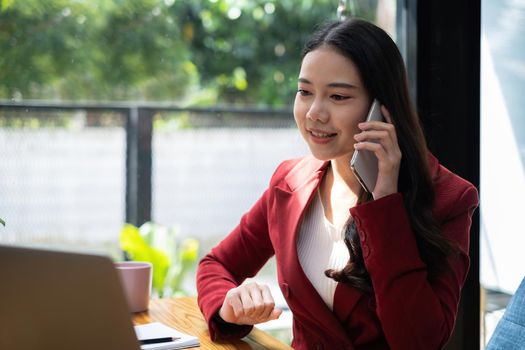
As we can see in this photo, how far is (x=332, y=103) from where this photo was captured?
146cm

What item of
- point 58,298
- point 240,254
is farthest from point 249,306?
point 58,298

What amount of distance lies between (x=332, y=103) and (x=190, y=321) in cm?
59

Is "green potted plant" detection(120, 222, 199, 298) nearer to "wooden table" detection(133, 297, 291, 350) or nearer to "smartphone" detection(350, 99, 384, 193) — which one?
"wooden table" detection(133, 297, 291, 350)

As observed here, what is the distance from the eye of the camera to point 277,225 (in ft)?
5.28

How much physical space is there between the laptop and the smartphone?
2.35 feet

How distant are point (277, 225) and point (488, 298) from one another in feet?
2.87

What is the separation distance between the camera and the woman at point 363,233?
134 cm

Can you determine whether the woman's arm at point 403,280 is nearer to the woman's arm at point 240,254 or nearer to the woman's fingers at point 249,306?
the woman's fingers at point 249,306

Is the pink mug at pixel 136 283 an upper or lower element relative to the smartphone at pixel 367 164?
lower

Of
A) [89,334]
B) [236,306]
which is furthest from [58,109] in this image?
[89,334]

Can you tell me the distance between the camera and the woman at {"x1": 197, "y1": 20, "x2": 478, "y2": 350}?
1.34m

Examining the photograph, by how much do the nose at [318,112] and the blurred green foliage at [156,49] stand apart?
2.01 meters

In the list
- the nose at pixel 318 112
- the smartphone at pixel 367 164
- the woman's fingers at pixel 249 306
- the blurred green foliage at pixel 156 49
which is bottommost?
the woman's fingers at pixel 249 306

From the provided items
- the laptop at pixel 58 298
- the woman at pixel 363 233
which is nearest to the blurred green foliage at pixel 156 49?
the woman at pixel 363 233
